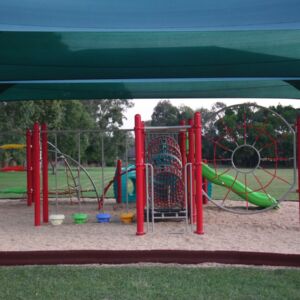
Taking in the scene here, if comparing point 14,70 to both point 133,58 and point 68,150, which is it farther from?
point 68,150

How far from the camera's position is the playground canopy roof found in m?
5.23

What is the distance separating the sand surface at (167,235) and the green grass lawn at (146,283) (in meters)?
1.06

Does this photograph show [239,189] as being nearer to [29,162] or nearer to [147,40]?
[29,162]

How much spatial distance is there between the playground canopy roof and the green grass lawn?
9.25 feet

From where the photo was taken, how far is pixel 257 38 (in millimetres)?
6609

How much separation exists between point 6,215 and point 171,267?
20.7 feet

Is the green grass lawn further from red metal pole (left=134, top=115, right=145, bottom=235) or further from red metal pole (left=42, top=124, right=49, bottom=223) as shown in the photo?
red metal pole (left=42, top=124, right=49, bottom=223)

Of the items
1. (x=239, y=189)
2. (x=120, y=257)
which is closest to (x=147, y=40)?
(x=120, y=257)

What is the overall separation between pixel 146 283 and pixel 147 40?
11.1ft

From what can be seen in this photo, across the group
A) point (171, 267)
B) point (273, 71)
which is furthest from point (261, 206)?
point (171, 267)

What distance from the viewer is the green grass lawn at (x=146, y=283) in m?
4.36

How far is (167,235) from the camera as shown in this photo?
24.7ft

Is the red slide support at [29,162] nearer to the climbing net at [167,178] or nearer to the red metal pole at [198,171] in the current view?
the climbing net at [167,178]

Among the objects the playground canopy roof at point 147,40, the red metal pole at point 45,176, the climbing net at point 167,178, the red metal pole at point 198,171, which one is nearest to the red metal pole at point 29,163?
the playground canopy roof at point 147,40
